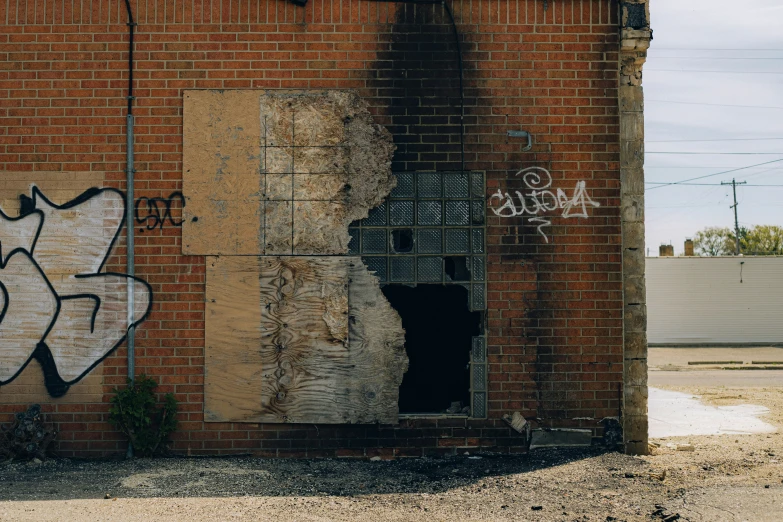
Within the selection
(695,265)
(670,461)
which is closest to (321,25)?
(670,461)

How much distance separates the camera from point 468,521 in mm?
4832

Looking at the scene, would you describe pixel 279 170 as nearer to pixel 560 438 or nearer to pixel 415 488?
pixel 415 488

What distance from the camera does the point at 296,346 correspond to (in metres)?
6.55

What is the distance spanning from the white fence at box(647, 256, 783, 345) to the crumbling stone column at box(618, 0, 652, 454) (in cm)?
2056

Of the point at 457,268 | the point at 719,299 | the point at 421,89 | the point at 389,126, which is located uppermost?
the point at 421,89

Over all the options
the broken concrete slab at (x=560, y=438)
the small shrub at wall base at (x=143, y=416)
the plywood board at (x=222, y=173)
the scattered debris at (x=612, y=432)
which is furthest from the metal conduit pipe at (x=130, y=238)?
the scattered debris at (x=612, y=432)

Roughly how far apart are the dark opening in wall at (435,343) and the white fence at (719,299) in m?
21.2

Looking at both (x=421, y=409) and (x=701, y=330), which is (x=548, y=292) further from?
(x=701, y=330)

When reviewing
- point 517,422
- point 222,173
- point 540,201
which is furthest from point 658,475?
point 222,173

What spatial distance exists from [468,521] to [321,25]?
175 inches

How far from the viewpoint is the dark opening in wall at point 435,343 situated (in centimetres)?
667

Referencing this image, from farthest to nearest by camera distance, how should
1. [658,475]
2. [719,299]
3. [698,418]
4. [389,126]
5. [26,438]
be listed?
[719,299], [698,418], [389,126], [26,438], [658,475]

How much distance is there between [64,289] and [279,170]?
7.36 ft

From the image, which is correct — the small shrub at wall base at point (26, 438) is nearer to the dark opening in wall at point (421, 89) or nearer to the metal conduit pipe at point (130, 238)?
the metal conduit pipe at point (130, 238)
